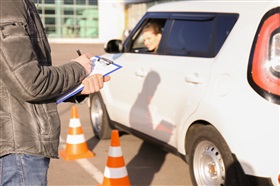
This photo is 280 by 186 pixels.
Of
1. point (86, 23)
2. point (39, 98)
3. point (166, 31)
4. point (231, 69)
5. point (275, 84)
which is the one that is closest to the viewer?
point (39, 98)

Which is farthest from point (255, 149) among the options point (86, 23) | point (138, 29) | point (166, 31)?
point (86, 23)

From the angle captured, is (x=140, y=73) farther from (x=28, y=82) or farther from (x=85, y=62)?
(x=28, y=82)

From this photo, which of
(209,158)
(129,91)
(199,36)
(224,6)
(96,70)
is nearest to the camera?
(96,70)

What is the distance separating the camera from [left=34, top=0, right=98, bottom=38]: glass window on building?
127 feet

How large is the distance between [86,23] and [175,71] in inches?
1448

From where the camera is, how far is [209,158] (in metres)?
3.80

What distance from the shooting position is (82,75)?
6.85ft

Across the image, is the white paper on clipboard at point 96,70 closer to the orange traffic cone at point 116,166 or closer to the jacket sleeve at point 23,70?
the jacket sleeve at point 23,70

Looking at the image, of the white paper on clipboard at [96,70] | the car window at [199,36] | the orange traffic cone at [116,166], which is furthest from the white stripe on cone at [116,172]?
the white paper on clipboard at [96,70]

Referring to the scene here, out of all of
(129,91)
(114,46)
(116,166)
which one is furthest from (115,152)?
(114,46)

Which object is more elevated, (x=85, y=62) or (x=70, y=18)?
(x=85, y=62)

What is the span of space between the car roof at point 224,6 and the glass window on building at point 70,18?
34827mm

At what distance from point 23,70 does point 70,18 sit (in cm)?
3885

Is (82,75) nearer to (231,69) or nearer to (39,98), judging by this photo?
(39,98)
